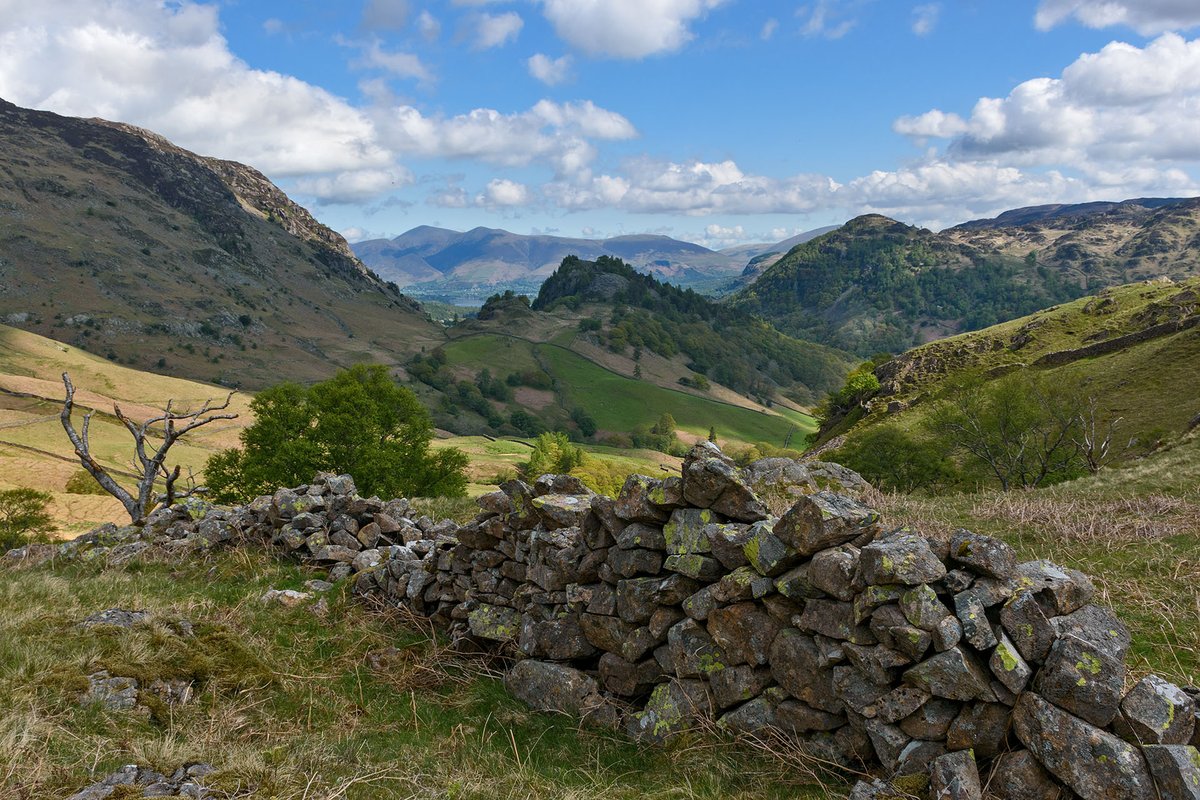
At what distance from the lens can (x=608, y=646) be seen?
10.0 m

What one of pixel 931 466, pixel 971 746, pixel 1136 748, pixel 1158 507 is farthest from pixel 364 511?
pixel 931 466

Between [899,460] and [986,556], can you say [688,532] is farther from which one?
[899,460]

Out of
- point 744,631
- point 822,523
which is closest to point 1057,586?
point 822,523

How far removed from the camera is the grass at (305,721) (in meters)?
6.83

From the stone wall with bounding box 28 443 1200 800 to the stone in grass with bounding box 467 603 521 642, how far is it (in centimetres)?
3

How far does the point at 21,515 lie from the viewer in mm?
61844

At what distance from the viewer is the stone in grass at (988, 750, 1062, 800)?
20.4ft

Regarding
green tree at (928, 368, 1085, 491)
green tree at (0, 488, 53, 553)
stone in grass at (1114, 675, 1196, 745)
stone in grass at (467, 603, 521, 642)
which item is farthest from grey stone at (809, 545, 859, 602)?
green tree at (0, 488, 53, 553)

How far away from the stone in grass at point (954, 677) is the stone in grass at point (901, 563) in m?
0.79

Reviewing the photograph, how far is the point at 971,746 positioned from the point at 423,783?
574cm

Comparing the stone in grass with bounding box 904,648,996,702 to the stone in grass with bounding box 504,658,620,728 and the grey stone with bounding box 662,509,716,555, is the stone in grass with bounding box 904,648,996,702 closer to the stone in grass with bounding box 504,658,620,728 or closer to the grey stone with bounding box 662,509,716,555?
the grey stone with bounding box 662,509,716,555

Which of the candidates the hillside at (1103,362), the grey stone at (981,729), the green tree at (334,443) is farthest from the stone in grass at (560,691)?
the hillside at (1103,362)

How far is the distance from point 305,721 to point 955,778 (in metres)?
8.09

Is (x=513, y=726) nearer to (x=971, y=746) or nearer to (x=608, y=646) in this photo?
(x=608, y=646)
